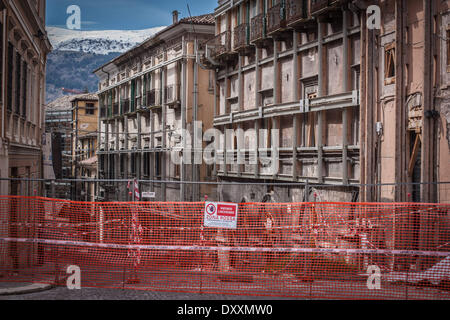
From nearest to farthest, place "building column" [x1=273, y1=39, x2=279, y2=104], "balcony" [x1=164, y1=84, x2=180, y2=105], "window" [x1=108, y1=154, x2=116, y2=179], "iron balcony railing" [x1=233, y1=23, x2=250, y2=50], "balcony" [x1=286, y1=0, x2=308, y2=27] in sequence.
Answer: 1. "balcony" [x1=286, y1=0, x2=308, y2=27]
2. "building column" [x1=273, y1=39, x2=279, y2=104]
3. "iron balcony railing" [x1=233, y1=23, x2=250, y2=50]
4. "balcony" [x1=164, y1=84, x2=180, y2=105]
5. "window" [x1=108, y1=154, x2=116, y2=179]

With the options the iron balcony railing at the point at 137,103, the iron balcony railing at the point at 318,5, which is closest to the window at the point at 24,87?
the iron balcony railing at the point at 318,5

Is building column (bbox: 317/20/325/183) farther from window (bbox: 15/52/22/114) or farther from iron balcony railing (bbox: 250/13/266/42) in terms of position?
window (bbox: 15/52/22/114)

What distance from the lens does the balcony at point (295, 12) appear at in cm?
1728

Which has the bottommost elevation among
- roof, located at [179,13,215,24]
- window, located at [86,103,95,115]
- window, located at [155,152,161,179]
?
window, located at [155,152,161,179]

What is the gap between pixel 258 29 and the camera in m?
20.7

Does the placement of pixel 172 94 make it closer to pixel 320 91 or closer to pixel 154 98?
pixel 154 98

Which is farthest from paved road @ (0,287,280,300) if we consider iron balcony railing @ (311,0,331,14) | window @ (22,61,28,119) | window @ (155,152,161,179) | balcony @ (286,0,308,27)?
window @ (155,152,161,179)

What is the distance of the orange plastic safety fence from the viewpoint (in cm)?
1017

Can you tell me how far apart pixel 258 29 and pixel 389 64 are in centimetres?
805

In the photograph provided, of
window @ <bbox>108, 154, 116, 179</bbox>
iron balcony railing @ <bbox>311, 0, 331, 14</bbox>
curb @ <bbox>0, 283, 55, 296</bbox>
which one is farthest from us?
window @ <bbox>108, 154, 116, 179</bbox>

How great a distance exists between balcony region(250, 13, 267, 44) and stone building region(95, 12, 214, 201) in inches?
265

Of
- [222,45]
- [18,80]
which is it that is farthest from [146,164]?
[18,80]

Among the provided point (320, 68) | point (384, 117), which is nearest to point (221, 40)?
point (320, 68)
